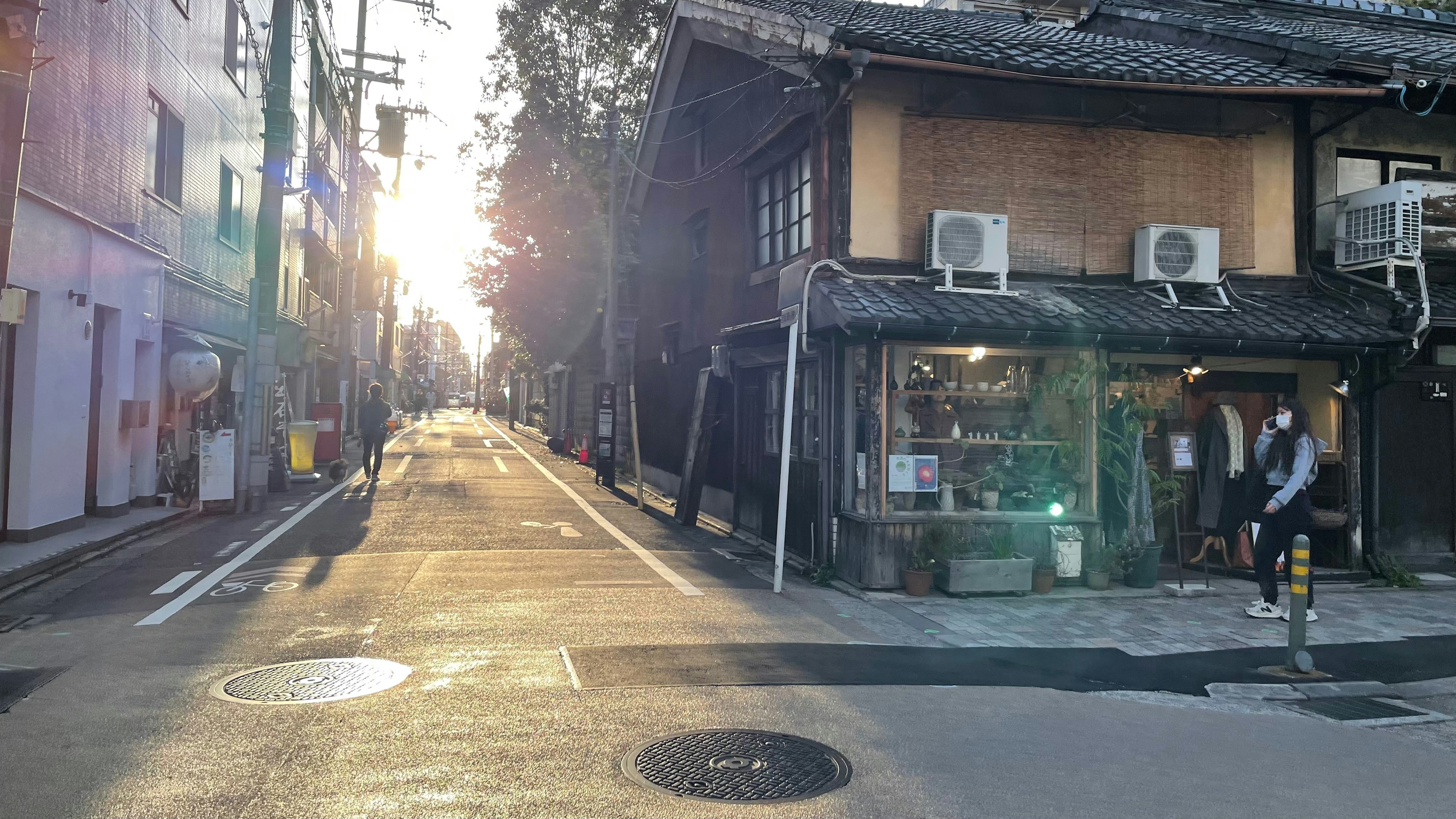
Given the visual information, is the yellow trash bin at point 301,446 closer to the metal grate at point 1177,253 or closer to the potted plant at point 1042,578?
the potted plant at point 1042,578

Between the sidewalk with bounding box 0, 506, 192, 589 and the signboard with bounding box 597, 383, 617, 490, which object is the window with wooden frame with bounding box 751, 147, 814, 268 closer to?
the signboard with bounding box 597, 383, 617, 490

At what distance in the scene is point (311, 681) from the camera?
6.15 meters

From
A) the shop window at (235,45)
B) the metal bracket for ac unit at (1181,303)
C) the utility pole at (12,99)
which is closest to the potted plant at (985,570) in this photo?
the metal bracket for ac unit at (1181,303)

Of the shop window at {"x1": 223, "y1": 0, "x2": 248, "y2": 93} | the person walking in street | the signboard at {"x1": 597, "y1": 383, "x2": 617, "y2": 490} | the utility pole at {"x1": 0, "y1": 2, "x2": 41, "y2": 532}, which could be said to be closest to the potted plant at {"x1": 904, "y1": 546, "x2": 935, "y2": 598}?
the utility pole at {"x1": 0, "y1": 2, "x2": 41, "y2": 532}

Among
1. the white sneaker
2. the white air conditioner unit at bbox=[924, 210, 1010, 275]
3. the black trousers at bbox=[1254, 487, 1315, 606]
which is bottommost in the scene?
the white sneaker

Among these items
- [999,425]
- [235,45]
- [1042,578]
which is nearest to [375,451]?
[235,45]

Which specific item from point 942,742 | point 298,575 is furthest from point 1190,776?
point 298,575

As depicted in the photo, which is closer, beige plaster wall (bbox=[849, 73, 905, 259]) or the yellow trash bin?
beige plaster wall (bbox=[849, 73, 905, 259])

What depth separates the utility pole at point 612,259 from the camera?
22.8 m

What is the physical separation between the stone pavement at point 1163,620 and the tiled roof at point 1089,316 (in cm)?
273

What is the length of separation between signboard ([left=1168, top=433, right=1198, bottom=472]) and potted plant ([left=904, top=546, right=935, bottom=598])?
325 centimetres

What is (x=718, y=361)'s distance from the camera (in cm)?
1402

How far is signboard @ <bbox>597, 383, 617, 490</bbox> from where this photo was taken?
2062 centimetres

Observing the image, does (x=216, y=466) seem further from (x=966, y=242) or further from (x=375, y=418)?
(x=966, y=242)
